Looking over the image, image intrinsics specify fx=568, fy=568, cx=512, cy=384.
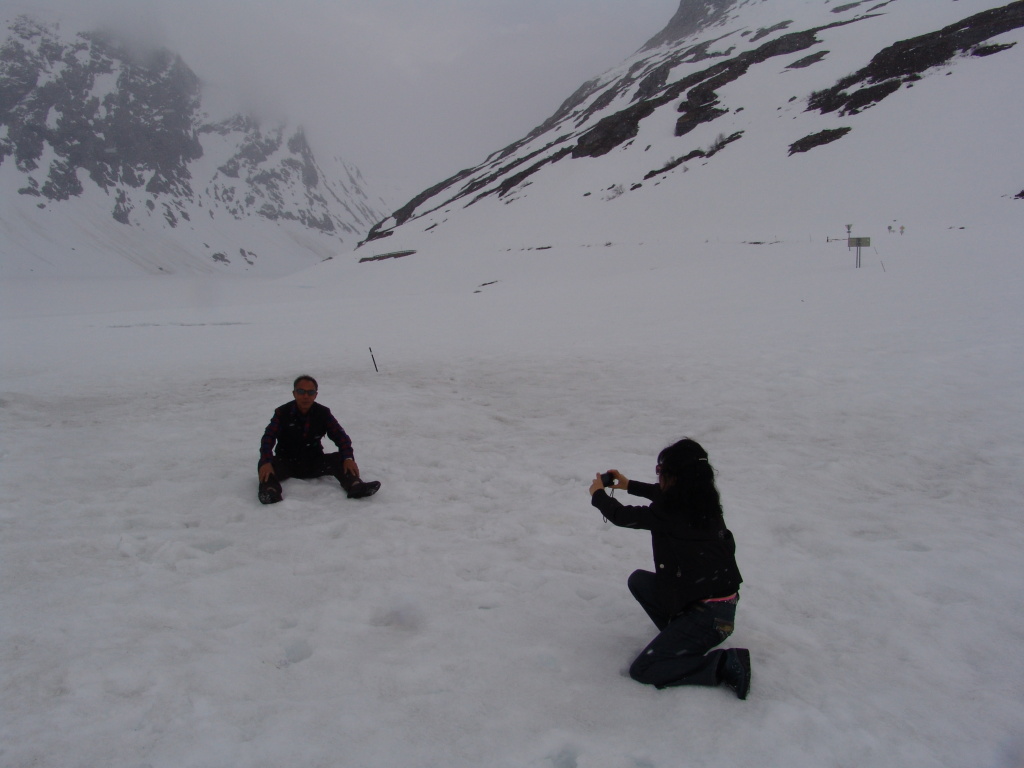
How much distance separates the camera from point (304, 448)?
627cm

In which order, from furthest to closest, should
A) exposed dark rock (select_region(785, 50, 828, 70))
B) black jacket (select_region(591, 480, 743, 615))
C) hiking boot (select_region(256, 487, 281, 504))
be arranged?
exposed dark rock (select_region(785, 50, 828, 70))
hiking boot (select_region(256, 487, 281, 504))
black jacket (select_region(591, 480, 743, 615))

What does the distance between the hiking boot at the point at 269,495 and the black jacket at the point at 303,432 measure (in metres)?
0.51

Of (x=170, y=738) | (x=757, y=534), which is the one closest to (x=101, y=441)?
(x=170, y=738)

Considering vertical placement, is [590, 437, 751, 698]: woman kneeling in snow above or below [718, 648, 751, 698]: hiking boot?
above

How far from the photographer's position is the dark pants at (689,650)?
312 cm

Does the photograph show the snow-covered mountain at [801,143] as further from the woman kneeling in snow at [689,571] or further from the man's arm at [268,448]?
the man's arm at [268,448]

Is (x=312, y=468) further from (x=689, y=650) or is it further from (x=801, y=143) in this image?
(x=801, y=143)

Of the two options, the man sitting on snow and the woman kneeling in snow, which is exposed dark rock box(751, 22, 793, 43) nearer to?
the man sitting on snow

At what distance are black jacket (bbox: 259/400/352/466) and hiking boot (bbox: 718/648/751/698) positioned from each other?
423 cm

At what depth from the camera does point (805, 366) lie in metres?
9.95

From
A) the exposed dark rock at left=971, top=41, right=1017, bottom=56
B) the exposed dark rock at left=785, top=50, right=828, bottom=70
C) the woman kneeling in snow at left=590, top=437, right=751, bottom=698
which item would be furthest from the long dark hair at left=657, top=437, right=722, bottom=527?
the exposed dark rock at left=785, top=50, right=828, bottom=70

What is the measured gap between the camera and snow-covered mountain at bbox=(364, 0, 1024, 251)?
33.7 metres

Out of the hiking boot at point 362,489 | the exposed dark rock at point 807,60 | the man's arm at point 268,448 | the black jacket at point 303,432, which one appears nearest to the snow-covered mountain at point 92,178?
the exposed dark rock at point 807,60

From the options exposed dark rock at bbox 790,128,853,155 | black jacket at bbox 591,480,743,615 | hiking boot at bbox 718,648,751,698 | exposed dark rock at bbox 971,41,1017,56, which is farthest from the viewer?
exposed dark rock at bbox 971,41,1017,56
